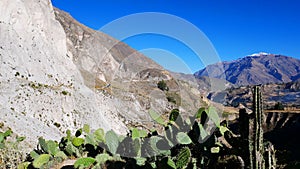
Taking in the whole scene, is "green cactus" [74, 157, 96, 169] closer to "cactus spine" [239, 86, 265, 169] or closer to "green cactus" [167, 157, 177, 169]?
"green cactus" [167, 157, 177, 169]

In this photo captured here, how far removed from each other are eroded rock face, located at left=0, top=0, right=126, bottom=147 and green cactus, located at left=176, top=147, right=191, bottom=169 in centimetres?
1612

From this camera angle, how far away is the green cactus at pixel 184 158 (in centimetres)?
407

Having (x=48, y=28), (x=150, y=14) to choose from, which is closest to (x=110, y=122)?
(x=48, y=28)

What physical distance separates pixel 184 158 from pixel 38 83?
94.5ft

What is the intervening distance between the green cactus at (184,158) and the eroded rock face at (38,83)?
16.1 metres

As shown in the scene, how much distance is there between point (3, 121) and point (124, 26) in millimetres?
15887

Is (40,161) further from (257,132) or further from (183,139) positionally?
(257,132)

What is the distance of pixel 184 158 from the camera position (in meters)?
4.09

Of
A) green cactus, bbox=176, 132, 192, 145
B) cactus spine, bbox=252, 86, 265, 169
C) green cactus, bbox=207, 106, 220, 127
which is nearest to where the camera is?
cactus spine, bbox=252, 86, 265, 169

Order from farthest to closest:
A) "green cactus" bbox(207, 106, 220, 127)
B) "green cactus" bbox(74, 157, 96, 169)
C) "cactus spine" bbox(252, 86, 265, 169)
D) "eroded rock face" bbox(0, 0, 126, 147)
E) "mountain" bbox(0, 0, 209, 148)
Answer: "eroded rock face" bbox(0, 0, 126, 147) → "mountain" bbox(0, 0, 209, 148) → "green cactus" bbox(74, 157, 96, 169) → "green cactus" bbox(207, 106, 220, 127) → "cactus spine" bbox(252, 86, 265, 169)

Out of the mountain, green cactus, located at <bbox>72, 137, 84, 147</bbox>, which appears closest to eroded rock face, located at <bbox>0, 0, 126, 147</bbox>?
the mountain

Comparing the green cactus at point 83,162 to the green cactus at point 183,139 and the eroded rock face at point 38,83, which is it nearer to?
the green cactus at point 183,139

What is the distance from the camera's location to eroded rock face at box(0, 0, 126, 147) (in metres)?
23.6

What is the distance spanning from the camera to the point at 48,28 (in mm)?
41688
